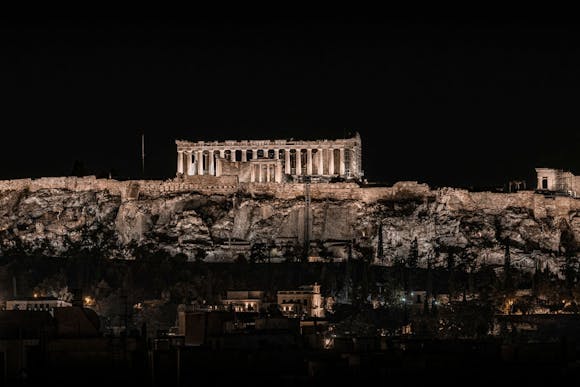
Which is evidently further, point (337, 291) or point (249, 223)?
point (249, 223)

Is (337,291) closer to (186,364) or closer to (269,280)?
(269,280)

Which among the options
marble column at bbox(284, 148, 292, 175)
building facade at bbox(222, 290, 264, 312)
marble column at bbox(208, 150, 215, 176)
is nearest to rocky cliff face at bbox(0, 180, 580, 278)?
marble column at bbox(284, 148, 292, 175)

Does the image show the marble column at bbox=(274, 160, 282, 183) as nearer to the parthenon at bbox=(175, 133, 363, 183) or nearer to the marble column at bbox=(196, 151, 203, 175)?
the parthenon at bbox=(175, 133, 363, 183)

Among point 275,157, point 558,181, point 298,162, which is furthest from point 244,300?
point 558,181

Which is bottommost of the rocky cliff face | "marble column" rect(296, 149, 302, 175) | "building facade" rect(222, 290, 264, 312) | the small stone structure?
"building facade" rect(222, 290, 264, 312)

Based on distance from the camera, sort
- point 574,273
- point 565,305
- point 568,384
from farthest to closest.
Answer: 1. point 574,273
2. point 565,305
3. point 568,384

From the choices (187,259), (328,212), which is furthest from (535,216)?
(187,259)

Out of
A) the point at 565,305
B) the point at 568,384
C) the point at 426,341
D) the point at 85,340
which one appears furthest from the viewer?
the point at 565,305
